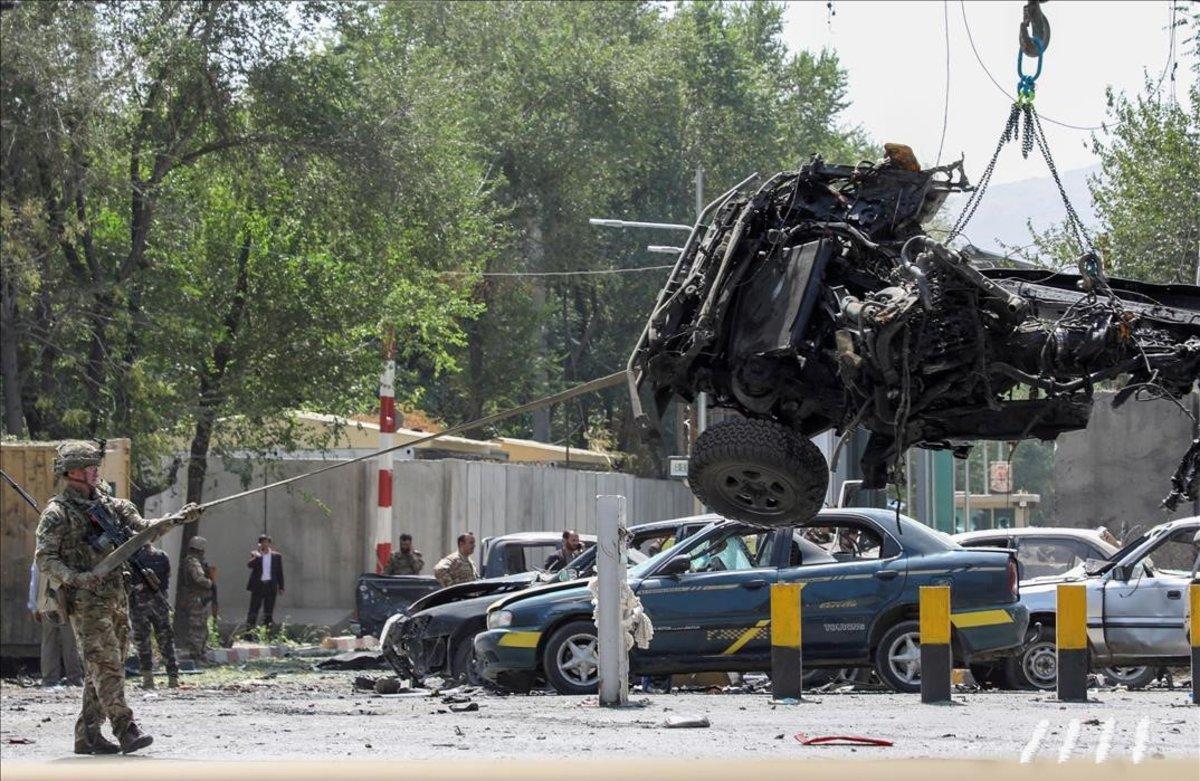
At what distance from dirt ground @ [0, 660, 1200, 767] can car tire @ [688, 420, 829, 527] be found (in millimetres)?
1503

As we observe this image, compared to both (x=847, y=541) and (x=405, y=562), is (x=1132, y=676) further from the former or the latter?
(x=405, y=562)

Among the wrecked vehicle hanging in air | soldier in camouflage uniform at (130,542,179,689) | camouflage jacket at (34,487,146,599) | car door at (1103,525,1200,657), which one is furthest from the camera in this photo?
soldier in camouflage uniform at (130,542,179,689)

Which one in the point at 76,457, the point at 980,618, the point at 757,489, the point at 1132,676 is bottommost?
the point at 1132,676

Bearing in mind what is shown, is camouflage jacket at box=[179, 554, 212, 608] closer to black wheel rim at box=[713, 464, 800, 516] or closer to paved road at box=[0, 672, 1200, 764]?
paved road at box=[0, 672, 1200, 764]

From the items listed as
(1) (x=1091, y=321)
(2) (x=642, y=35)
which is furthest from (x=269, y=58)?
(2) (x=642, y=35)

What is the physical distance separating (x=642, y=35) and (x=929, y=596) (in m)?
49.3

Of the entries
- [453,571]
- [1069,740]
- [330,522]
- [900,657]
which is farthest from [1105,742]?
[330,522]

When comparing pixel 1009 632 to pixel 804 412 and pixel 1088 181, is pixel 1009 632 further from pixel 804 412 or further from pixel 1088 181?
pixel 1088 181

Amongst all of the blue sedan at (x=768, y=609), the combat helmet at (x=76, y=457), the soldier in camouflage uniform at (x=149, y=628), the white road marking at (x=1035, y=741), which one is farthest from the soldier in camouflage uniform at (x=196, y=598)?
the white road marking at (x=1035, y=741)

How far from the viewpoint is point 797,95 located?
216 feet

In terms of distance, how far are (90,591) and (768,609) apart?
7.07 m

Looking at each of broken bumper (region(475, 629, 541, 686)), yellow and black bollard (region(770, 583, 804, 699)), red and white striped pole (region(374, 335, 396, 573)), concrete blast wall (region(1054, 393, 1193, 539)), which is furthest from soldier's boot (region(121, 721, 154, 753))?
concrete blast wall (region(1054, 393, 1193, 539))

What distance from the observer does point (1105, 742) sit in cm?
1155

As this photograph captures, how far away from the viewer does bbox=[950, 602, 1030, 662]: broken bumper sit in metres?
16.6
